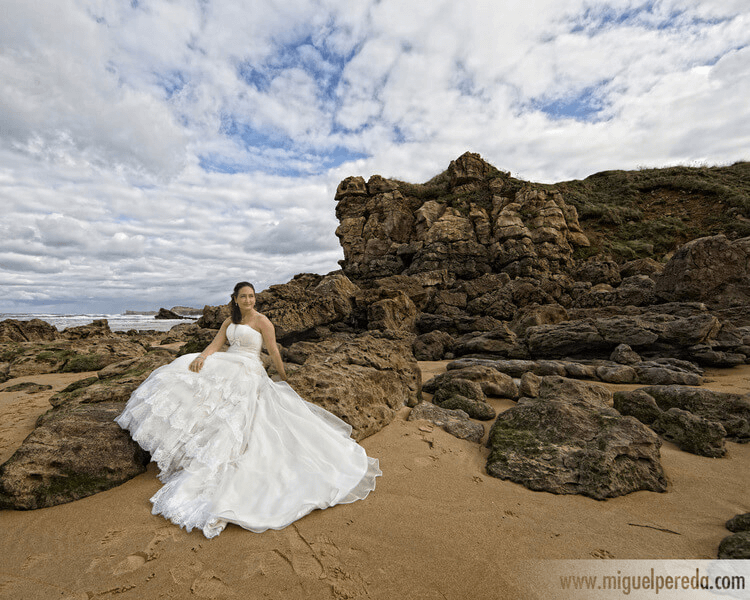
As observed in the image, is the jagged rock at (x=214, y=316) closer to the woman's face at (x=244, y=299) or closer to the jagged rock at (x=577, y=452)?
the woman's face at (x=244, y=299)

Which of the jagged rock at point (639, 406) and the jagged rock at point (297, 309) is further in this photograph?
the jagged rock at point (297, 309)

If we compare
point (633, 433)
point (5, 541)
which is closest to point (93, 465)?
point (5, 541)

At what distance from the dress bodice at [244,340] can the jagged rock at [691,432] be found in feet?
19.6

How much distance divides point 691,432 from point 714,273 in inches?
491

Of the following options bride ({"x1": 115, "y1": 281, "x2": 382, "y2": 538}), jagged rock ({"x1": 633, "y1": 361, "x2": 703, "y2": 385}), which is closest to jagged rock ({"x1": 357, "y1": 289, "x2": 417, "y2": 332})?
jagged rock ({"x1": 633, "y1": 361, "x2": 703, "y2": 385})

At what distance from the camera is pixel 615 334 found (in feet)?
32.3

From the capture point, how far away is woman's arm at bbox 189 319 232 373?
4133 millimetres

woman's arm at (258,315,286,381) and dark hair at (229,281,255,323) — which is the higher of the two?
dark hair at (229,281,255,323)

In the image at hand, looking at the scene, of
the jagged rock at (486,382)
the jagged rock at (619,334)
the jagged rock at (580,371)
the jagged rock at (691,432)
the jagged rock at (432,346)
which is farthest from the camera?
the jagged rock at (432,346)

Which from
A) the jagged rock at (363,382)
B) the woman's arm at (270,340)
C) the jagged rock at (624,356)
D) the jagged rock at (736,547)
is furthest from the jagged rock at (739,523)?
the jagged rock at (624,356)

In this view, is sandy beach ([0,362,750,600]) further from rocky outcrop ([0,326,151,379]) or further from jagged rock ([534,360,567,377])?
rocky outcrop ([0,326,151,379])

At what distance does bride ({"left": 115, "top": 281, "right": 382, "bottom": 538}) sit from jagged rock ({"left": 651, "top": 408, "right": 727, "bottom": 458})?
4.23 metres

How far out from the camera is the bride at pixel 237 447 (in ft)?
9.95

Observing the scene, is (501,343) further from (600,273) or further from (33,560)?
(600,273)
